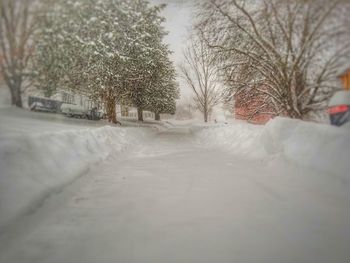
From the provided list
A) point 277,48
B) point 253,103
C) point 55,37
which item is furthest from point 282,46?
point 253,103

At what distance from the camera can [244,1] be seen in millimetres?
5855

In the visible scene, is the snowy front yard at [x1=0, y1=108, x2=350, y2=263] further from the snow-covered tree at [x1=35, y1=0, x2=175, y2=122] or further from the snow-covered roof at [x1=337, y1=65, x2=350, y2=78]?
the snow-covered tree at [x1=35, y1=0, x2=175, y2=122]

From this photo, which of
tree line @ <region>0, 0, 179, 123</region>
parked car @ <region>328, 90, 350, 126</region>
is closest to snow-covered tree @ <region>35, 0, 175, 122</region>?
tree line @ <region>0, 0, 179, 123</region>

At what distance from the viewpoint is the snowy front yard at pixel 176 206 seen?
217cm

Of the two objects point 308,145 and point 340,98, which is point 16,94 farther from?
point 308,145

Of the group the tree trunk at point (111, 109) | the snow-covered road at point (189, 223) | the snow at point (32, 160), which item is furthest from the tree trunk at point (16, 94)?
the tree trunk at point (111, 109)

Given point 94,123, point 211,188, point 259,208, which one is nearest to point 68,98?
point 211,188

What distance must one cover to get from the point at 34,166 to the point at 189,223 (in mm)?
2094

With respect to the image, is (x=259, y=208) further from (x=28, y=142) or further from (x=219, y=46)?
(x=219, y=46)

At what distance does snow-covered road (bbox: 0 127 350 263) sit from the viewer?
2.12 meters

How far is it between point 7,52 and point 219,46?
6108mm

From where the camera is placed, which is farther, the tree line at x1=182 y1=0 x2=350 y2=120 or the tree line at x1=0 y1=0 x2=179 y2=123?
the tree line at x1=182 y1=0 x2=350 y2=120

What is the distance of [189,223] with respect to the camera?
2.63 metres

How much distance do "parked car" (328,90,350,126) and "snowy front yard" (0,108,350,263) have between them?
0.15m
